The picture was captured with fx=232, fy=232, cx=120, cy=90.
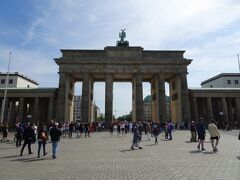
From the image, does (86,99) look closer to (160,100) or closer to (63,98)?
(63,98)

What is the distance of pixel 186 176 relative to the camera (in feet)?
29.6

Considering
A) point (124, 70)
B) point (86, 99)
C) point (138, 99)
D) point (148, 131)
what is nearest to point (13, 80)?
point (86, 99)

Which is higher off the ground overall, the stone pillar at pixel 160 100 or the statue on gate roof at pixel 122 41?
the statue on gate roof at pixel 122 41

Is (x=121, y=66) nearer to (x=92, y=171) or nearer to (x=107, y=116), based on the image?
(x=107, y=116)

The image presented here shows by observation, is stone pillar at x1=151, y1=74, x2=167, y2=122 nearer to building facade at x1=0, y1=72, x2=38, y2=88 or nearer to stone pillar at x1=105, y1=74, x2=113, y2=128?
stone pillar at x1=105, y1=74, x2=113, y2=128

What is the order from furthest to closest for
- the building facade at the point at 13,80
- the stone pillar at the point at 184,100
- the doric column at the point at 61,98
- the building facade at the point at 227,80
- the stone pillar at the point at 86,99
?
the building facade at the point at 227,80, the building facade at the point at 13,80, the stone pillar at the point at 184,100, the doric column at the point at 61,98, the stone pillar at the point at 86,99

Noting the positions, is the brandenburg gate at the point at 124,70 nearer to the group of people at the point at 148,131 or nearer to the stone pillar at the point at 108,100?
the stone pillar at the point at 108,100

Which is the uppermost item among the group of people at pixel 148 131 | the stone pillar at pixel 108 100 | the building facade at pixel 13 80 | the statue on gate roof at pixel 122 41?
the statue on gate roof at pixel 122 41

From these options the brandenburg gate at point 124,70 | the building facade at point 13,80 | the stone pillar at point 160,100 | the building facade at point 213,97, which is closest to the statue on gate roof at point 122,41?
the brandenburg gate at point 124,70

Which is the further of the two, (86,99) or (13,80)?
(13,80)

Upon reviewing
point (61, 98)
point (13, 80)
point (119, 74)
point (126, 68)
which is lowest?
point (61, 98)

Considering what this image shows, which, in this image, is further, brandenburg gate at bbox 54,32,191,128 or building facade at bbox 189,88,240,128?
building facade at bbox 189,88,240,128

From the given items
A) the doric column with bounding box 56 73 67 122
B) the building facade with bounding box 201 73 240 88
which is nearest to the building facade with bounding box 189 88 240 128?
the building facade with bounding box 201 73 240 88

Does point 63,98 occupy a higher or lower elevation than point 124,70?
lower
